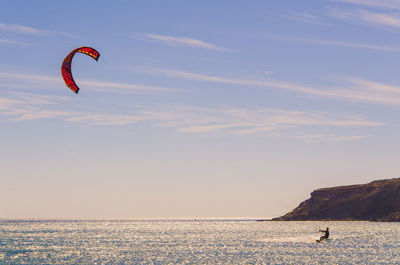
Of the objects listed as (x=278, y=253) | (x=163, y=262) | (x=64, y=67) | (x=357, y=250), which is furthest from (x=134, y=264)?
(x=357, y=250)

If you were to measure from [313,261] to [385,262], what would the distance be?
962 cm

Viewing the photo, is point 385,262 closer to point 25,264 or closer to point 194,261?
point 194,261

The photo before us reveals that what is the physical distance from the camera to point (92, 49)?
155 feet

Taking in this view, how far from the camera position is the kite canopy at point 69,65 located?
4684 centimetres

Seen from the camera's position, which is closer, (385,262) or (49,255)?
(385,262)

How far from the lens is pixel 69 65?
50219mm

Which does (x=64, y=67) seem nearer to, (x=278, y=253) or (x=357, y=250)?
(x=278, y=253)

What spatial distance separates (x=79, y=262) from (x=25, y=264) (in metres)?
7.26

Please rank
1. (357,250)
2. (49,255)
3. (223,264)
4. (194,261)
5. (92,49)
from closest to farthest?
(92,49), (223,264), (194,261), (49,255), (357,250)

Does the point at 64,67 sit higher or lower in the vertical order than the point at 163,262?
higher

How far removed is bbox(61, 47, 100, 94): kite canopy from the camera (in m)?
46.8

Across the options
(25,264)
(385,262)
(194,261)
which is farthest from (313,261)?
(25,264)

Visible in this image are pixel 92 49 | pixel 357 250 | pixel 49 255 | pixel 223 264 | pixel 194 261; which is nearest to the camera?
pixel 92 49

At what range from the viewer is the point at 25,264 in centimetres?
7338
